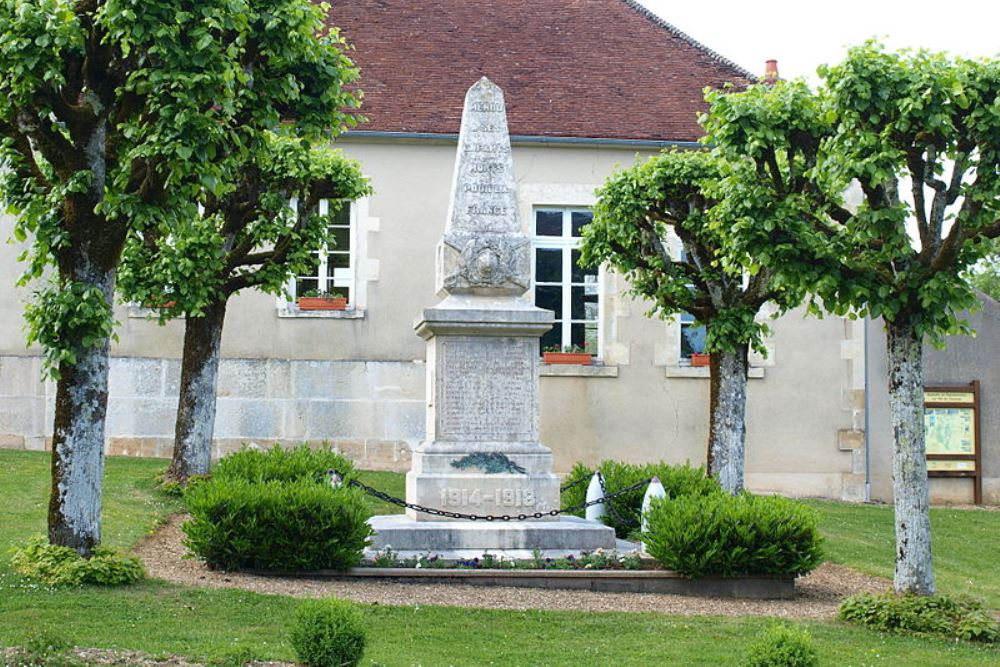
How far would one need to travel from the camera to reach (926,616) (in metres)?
9.17

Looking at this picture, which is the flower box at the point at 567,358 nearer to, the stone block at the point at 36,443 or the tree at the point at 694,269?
the tree at the point at 694,269

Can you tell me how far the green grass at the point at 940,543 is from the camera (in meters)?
12.7

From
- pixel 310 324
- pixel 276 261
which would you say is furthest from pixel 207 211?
pixel 310 324

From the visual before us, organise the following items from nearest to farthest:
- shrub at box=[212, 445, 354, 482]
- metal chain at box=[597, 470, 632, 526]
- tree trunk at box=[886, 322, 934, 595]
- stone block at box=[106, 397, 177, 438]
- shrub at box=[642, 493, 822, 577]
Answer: tree trunk at box=[886, 322, 934, 595] < shrub at box=[642, 493, 822, 577] < shrub at box=[212, 445, 354, 482] < metal chain at box=[597, 470, 632, 526] < stone block at box=[106, 397, 177, 438]

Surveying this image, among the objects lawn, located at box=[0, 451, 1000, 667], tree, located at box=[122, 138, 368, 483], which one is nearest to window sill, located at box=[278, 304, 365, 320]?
tree, located at box=[122, 138, 368, 483]

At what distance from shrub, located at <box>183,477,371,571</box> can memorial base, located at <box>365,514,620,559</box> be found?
0.79 m

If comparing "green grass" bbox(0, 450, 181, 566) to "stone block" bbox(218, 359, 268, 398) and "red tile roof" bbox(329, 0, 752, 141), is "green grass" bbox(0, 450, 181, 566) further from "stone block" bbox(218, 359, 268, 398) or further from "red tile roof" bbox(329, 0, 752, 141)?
"red tile roof" bbox(329, 0, 752, 141)

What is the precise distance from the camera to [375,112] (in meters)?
19.8

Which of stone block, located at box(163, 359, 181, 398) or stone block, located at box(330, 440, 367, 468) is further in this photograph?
stone block, located at box(330, 440, 367, 468)

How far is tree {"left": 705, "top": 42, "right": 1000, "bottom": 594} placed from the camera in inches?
372

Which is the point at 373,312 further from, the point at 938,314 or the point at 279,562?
the point at 938,314

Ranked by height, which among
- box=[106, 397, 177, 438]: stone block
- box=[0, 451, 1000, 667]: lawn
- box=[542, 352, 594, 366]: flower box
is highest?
box=[542, 352, 594, 366]: flower box

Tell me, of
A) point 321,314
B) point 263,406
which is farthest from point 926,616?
point 263,406

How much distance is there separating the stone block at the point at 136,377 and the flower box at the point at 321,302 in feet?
7.69
